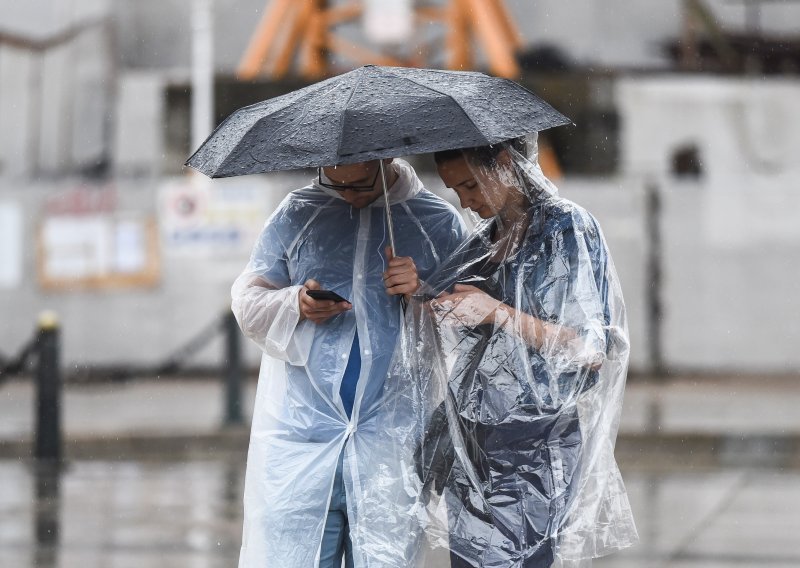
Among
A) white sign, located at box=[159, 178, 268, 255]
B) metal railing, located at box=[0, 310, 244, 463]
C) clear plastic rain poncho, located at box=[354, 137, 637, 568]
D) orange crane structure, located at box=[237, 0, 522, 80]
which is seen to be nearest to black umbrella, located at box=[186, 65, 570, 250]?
clear plastic rain poncho, located at box=[354, 137, 637, 568]

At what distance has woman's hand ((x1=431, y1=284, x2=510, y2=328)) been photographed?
295 cm

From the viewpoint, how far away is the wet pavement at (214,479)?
21.2 ft

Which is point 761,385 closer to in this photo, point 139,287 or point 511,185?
point 139,287

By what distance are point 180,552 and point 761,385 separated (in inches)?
334

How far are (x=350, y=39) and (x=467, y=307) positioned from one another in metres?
13.8

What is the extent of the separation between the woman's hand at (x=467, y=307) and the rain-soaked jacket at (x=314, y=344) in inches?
7.2

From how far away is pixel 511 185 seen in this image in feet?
9.90

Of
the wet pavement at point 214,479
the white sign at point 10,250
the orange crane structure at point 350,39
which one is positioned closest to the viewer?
the wet pavement at point 214,479

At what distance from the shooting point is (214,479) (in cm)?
876

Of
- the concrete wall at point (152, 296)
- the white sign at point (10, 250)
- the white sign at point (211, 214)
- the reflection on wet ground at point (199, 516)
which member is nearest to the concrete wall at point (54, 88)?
the white sign at point (10, 250)

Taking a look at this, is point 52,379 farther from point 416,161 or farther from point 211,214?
point 416,161

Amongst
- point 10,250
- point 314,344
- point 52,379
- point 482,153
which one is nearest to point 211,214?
point 10,250

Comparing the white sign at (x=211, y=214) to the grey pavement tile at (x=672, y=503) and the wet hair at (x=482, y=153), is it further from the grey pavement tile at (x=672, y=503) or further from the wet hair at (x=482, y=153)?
the wet hair at (x=482, y=153)

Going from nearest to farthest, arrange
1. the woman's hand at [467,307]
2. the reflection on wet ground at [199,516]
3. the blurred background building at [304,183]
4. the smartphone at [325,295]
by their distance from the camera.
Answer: the woman's hand at [467,307]
the smartphone at [325,295]
the reflection on wet ground at [199,516]
the blurred background building at [304,183]
